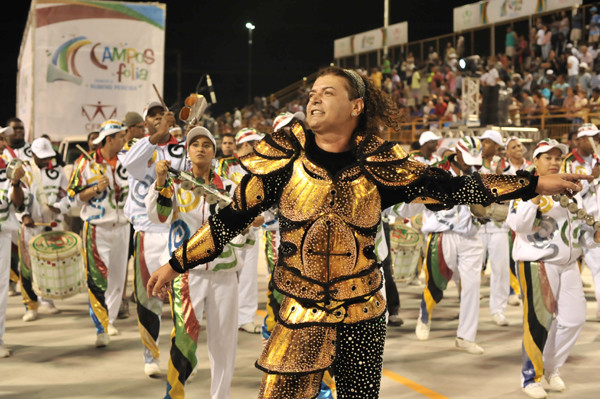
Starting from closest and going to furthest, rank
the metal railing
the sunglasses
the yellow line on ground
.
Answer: the sunglasses → the yellow line on ground → the metal railing

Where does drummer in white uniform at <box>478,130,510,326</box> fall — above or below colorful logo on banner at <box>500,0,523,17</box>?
below

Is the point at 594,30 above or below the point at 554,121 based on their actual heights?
above

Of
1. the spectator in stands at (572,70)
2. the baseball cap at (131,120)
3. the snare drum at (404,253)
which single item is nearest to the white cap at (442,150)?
the snare drum at (404,253)

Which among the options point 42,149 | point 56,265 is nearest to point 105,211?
point 56,265

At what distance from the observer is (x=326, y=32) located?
45.6 m

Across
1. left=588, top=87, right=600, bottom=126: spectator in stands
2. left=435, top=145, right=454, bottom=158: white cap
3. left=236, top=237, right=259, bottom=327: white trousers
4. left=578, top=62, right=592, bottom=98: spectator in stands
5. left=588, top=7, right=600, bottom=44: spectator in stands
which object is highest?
left=588, top=7, right=600, bottom=44: spectator in stands

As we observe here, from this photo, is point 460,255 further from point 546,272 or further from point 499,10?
point 499,10

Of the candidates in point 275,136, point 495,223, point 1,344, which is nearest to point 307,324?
point 275,136

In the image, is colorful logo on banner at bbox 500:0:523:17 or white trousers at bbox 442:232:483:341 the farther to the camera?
colorful logo on banner at bbox 500:0:523:17

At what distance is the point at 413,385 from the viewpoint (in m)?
6.76

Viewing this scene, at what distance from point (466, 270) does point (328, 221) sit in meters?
5.18

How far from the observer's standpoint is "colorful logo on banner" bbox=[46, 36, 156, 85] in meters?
13.7

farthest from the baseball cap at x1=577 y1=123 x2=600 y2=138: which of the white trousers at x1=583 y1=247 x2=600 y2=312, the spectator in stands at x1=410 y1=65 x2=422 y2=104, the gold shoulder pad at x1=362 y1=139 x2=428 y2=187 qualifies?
the spectator in stands at x1=410 y1=65 x2=422 y2=104

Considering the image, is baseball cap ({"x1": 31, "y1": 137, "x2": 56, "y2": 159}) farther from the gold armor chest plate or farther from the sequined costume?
the gold armor chest plate
